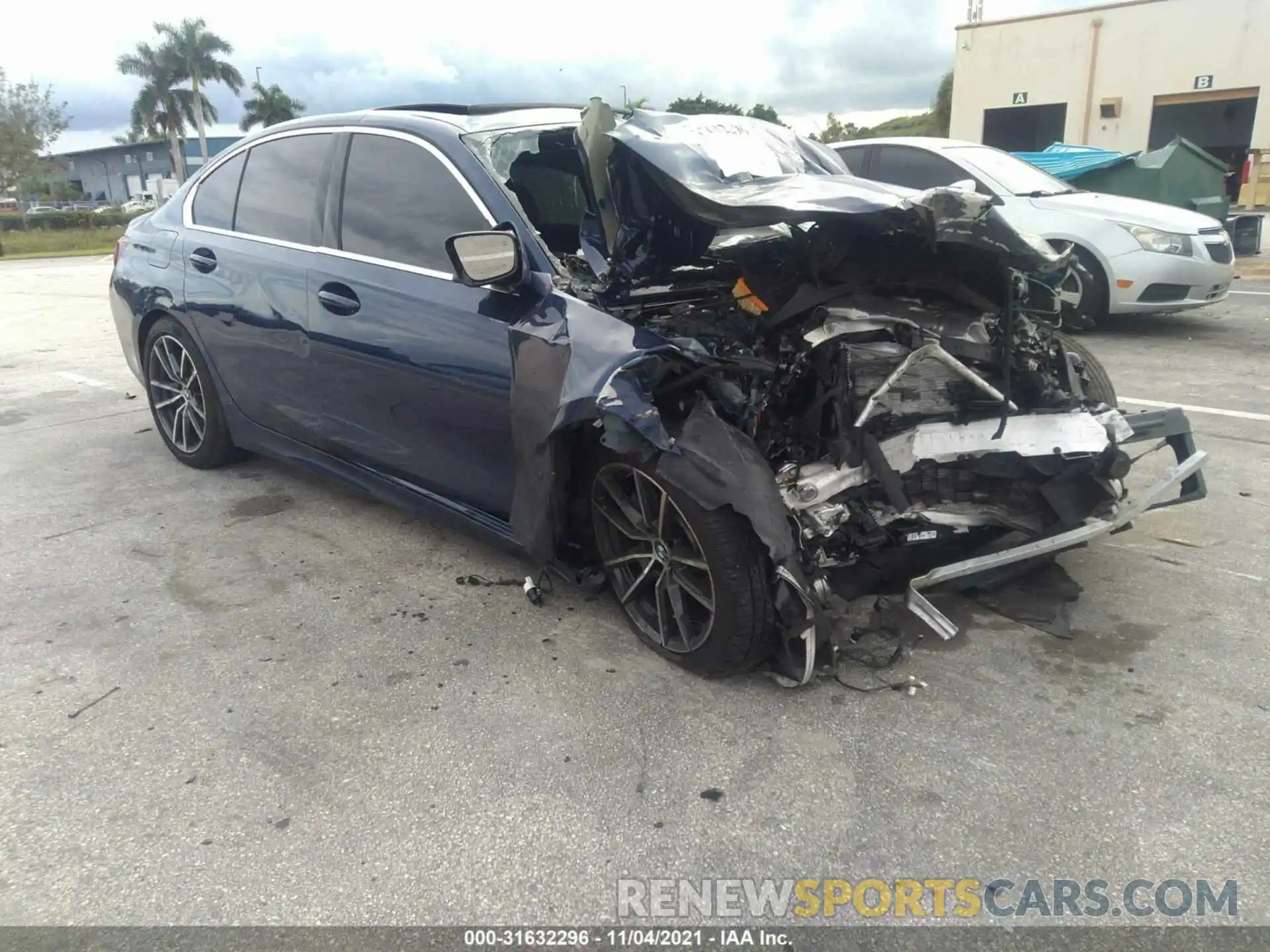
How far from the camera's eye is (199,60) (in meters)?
61.3

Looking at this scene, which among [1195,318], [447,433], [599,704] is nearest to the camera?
[599,704]

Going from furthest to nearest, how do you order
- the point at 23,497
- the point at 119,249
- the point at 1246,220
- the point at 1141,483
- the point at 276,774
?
1. the point at 1246,220
2. the point at 119,249
3. the point at 23,497
4. the point at 1141,483
5. the point at 276,774

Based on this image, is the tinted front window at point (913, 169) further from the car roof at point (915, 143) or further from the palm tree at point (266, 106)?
the palm tree at point (266, 106)

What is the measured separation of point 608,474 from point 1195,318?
826 cm

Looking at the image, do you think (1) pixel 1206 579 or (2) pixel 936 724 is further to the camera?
(1) pixel 1206 579

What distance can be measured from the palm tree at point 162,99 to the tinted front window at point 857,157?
6587cm

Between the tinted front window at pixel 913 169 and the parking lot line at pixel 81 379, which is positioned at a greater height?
the tinted front window at pixel 913 169

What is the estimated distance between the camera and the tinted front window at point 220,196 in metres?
4.49

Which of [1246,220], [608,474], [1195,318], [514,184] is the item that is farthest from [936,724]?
[1246,220]

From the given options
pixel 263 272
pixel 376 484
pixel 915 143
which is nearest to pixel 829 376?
pixel 376 484

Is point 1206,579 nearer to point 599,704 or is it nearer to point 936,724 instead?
point 936,724

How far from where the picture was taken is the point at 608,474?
3100mm

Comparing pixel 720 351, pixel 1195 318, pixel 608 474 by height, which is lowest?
pixel 1195 318

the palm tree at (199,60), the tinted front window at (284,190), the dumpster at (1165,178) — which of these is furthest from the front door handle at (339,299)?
the palm tree at (199,60)
